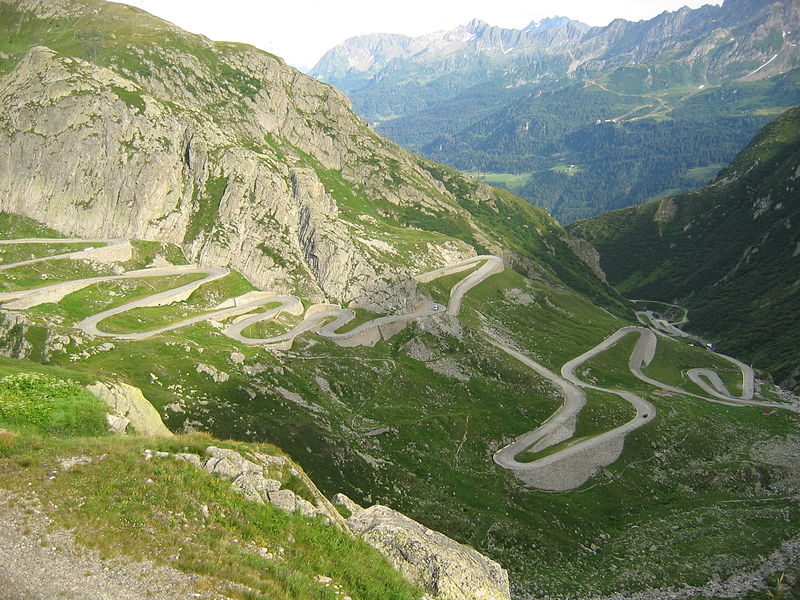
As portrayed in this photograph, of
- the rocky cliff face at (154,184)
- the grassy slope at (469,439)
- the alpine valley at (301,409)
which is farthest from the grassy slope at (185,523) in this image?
the rocky cliff face at (154,184)

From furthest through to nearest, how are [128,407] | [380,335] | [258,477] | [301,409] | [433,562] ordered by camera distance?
[380,335], [301,409], [128,407], [433,562], [258,477]

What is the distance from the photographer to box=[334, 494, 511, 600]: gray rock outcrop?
3183 cm

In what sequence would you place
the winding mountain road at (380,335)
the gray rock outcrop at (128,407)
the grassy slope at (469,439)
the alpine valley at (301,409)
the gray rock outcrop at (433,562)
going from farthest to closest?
the winding mountain road at (380,335)
the grassy slope at (469,439)
the gray rock outcrop at (128,407)
the gray rock outcrop at (433,562)
the alpine valley at (301,409)

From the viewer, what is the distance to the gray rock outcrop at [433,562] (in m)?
31.8

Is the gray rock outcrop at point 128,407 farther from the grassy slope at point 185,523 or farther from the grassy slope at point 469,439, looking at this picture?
the grassy slope at point 185,523

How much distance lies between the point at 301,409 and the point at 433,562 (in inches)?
2403

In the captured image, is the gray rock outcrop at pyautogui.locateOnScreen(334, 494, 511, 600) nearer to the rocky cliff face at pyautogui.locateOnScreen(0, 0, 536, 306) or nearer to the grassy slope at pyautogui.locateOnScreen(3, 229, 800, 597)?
the grassy slope at pyautogui.locateOnScreen(3, 229, 800, 597)

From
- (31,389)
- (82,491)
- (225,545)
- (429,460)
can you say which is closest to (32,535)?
(82,491)

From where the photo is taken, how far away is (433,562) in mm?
32844

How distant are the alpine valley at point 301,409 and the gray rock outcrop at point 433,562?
7.4 inches

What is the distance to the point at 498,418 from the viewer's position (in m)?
114

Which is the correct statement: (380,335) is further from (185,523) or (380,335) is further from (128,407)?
(185,523)

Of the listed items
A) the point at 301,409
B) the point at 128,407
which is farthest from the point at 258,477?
the point at 301,409

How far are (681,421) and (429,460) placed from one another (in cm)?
6489
